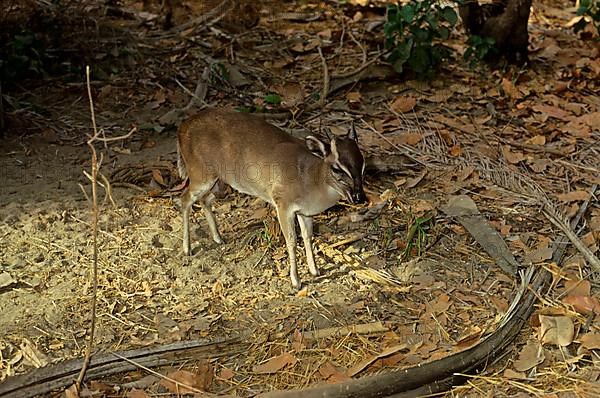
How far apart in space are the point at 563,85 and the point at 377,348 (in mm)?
4417

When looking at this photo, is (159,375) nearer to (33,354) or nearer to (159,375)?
(159,375)

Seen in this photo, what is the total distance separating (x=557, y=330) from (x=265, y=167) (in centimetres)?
214

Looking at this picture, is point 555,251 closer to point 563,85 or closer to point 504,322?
point 504,322

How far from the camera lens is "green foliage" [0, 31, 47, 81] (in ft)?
27.7

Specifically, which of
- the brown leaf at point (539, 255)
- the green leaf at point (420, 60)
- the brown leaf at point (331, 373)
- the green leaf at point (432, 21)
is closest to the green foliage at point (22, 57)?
→ the green leaf at point (420, 60)

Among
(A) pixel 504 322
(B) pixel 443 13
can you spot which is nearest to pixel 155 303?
(A) pixel 504 322

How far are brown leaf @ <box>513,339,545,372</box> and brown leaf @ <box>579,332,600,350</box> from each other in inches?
9.8

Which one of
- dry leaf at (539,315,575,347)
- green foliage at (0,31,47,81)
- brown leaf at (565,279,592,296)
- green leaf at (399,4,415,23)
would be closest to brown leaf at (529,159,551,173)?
brown leaf at (565,279,592,296)

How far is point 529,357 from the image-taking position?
5078 millimetres

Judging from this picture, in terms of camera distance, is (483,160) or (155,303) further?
(483,160)

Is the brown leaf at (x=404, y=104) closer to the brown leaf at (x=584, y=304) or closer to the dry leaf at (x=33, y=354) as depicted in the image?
the brown leaf at (x=584, y=304)

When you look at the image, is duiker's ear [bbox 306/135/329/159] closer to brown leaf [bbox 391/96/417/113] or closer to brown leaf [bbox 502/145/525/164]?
brown leaf [bbox 502/145/525/164]

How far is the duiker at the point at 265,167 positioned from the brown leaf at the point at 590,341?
1.67 meters

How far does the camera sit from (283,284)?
5.91 meters
